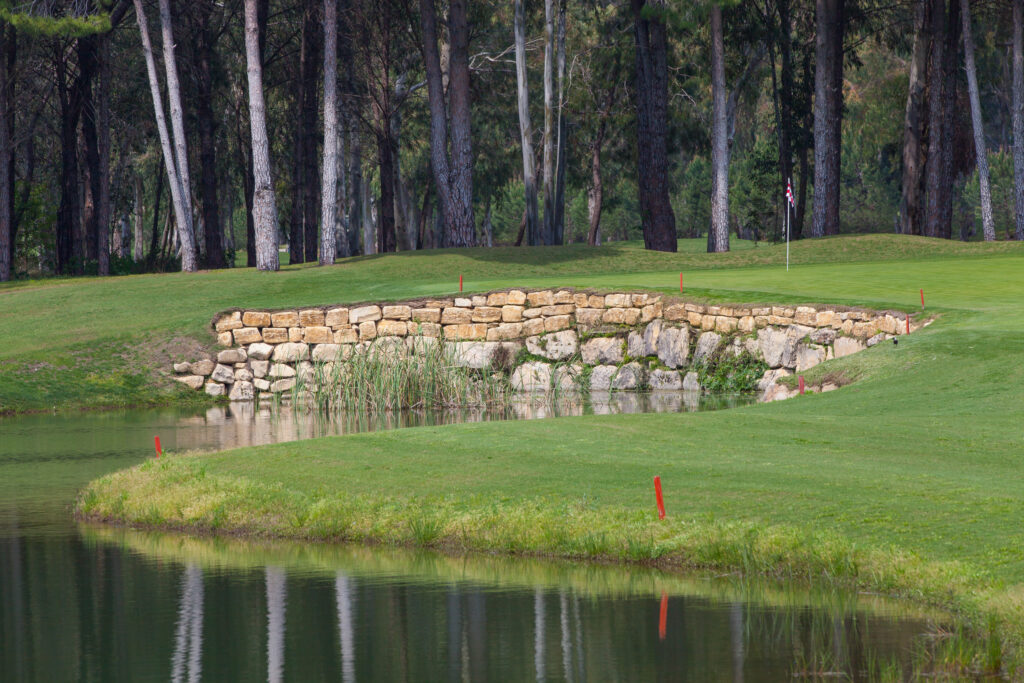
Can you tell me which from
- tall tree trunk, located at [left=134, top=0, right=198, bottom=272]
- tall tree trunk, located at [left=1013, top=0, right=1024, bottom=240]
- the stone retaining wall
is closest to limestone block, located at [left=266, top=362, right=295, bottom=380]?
the stone retaining wall

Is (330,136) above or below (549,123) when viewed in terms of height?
below

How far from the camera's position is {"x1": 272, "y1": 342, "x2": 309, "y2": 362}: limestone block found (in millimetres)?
28062

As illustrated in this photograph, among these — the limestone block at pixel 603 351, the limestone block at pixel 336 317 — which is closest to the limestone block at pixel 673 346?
the limestone block at pixel 603 351

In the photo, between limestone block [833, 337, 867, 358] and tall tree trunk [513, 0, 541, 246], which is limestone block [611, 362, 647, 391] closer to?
limestone block [833, 337, 867, 358]

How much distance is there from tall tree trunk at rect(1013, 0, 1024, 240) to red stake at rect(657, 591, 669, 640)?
32.6 metres

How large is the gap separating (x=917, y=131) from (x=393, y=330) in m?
24.1

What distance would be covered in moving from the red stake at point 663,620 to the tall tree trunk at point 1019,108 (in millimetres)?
32610

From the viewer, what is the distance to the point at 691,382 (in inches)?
1050

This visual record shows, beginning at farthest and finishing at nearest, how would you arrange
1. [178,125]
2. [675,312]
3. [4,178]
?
[4,178] < [178,125] < [675,312]

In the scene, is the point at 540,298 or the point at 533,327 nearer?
the point at 533,327

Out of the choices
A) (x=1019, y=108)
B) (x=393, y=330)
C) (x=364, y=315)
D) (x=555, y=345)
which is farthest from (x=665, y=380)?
(x=1019, y=108)

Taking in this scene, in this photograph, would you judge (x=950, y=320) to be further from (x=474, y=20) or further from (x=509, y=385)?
(x=474, y=20)

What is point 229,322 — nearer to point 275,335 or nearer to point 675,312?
point 275,335

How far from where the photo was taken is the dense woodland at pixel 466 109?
39.0 metres
